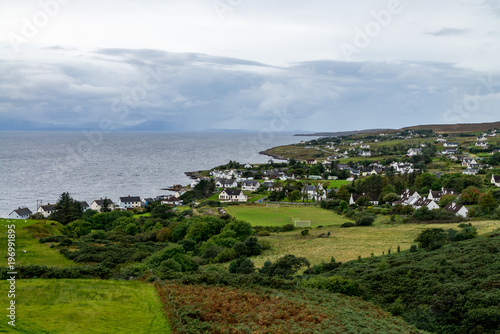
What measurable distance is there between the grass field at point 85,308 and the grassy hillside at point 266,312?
697 millimetres

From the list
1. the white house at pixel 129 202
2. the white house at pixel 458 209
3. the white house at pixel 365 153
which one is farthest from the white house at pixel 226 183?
the white house at pixel 365 153

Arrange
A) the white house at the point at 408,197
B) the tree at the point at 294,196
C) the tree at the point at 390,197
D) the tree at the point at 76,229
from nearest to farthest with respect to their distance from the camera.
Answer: the tree at the point at 76,229
the white house at the point at 408,197
the tree at the point at 390,197
the tree at the point at 294,196

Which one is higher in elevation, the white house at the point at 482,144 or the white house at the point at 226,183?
the white house at the point at 482,144

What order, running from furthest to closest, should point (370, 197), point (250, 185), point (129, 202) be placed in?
point (250, 185) < point (129, 202) < point (370, 197)

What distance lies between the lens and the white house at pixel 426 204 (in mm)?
56100

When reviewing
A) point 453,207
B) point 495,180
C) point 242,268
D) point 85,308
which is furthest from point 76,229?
point 495,180

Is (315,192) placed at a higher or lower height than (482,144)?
lower

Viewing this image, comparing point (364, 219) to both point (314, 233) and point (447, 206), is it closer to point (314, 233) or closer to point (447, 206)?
point (314, 233)

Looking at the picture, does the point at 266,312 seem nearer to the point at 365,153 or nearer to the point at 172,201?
the point at 172,201

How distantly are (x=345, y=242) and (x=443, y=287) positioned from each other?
20628mm

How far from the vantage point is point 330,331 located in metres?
11.5

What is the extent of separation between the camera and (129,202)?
228ft

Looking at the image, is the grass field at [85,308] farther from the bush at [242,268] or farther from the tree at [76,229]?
the tree at [76,229]

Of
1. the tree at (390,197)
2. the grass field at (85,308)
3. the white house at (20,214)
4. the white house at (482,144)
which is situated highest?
the white house at (482,144)
